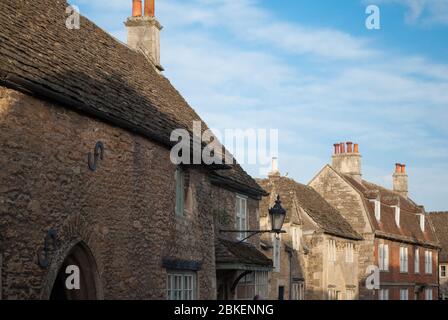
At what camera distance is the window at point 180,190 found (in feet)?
56.3

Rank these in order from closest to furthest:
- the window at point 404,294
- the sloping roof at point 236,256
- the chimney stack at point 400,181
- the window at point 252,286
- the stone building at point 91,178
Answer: the stone building at point 91,178 < the sloping roof at point 236,256 < the window at point 252,286 < the window at point 404,294 < the chimney stack at point 400,181

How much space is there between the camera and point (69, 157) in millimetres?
12766

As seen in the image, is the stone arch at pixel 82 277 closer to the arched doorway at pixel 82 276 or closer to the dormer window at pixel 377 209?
the arched doorway at pixel 82 276

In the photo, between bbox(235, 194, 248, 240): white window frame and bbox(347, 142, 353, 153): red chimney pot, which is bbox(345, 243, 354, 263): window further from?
bbox(235, 194, 248, 240): white window frame

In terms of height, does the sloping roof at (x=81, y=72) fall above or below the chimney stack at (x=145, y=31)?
below

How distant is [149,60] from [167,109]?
13.8 ft

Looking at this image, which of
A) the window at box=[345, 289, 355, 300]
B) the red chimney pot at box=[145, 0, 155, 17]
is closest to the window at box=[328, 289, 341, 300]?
the window at box=[345, 289, 355, 300]

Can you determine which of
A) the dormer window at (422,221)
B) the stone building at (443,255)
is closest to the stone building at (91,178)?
the dormer window at (422,221)

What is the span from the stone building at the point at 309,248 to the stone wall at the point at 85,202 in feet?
44.2

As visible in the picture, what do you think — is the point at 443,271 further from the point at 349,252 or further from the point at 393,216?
the point at 349,252

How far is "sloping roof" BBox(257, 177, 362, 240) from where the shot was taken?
3572 centimetres

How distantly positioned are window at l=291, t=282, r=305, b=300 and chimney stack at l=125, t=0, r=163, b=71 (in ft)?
50.7

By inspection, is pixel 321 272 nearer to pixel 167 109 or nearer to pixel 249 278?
pixel 249 278

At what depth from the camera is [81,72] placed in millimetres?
14602
